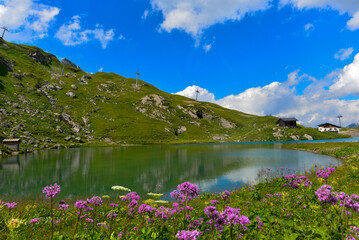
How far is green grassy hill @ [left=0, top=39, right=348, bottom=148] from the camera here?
94.7 metres

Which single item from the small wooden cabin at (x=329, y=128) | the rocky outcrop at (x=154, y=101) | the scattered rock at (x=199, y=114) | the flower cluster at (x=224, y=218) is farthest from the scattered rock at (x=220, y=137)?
the flower cluster at (x=224, y=218)

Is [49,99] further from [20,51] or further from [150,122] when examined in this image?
[20,51]

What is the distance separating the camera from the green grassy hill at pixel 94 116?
94688 millimetres

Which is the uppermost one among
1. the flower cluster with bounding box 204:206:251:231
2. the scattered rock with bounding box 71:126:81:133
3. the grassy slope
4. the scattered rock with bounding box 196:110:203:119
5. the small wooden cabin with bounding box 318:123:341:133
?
the scattered rock with bounding box 196:110:203:119

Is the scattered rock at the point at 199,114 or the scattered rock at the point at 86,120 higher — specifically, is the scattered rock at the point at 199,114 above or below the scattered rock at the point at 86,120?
above

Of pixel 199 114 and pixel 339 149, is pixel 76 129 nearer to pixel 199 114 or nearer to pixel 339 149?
pixel 199 114

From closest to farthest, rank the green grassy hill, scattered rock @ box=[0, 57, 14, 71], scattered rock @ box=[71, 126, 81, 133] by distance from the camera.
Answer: the green grassy hill
scattered rock @ box=[71, 126, 81, 133]
scattered rock @ box=[0, 57, 14, 71]

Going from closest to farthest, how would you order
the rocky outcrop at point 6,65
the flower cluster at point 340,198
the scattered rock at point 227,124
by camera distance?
the flower cluster at point 340,198
the rocky outcrop at point 6,65
the scattered rock at point 227,124

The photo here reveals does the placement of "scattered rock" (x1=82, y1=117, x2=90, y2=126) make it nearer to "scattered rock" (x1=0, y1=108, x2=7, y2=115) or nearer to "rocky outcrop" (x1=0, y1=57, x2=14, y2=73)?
"scattered rock" (x1=0, y1=108, x2=7, y2=115)

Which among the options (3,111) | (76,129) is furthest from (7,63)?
(76,129)

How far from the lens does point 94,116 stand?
→ 13488cm

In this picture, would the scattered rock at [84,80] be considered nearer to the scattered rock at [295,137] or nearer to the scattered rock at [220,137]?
the scattered rock at [220,137]

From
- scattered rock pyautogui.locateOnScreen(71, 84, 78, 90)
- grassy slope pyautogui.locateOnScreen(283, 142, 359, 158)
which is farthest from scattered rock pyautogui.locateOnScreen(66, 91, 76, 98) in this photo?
grassy slope pyautogui.locateOnScreen(283, 142, 359, 158)

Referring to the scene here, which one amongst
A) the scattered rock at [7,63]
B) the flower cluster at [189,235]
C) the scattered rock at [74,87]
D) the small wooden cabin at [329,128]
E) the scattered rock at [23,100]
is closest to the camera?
the flower cluster at [189,235]
